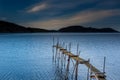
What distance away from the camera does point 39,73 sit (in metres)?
51.1

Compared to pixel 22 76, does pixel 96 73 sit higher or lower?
higher

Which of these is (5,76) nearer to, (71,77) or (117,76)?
(71,77)

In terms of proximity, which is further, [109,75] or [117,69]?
[117,69]

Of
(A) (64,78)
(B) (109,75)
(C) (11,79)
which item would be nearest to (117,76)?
(B) (109,75)

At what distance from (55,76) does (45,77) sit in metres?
1.94

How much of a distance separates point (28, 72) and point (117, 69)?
1900 centimetres

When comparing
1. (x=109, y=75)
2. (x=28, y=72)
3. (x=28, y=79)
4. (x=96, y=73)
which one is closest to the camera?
(x=96, y=73)

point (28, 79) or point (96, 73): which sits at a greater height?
point (96, 73)

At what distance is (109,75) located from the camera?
48.9 metres

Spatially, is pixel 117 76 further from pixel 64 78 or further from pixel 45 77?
pixel 45 77

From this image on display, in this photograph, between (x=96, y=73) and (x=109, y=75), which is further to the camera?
(x=109, y=75)

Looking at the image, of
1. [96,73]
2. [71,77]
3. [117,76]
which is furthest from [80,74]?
[96,73]

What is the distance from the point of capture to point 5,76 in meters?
48.2

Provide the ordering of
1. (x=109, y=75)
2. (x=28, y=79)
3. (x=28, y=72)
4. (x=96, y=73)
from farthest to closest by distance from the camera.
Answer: (x=28, y=72) → (x=109, y=75) → (x=28, y=79) → (x=96, y=73)
